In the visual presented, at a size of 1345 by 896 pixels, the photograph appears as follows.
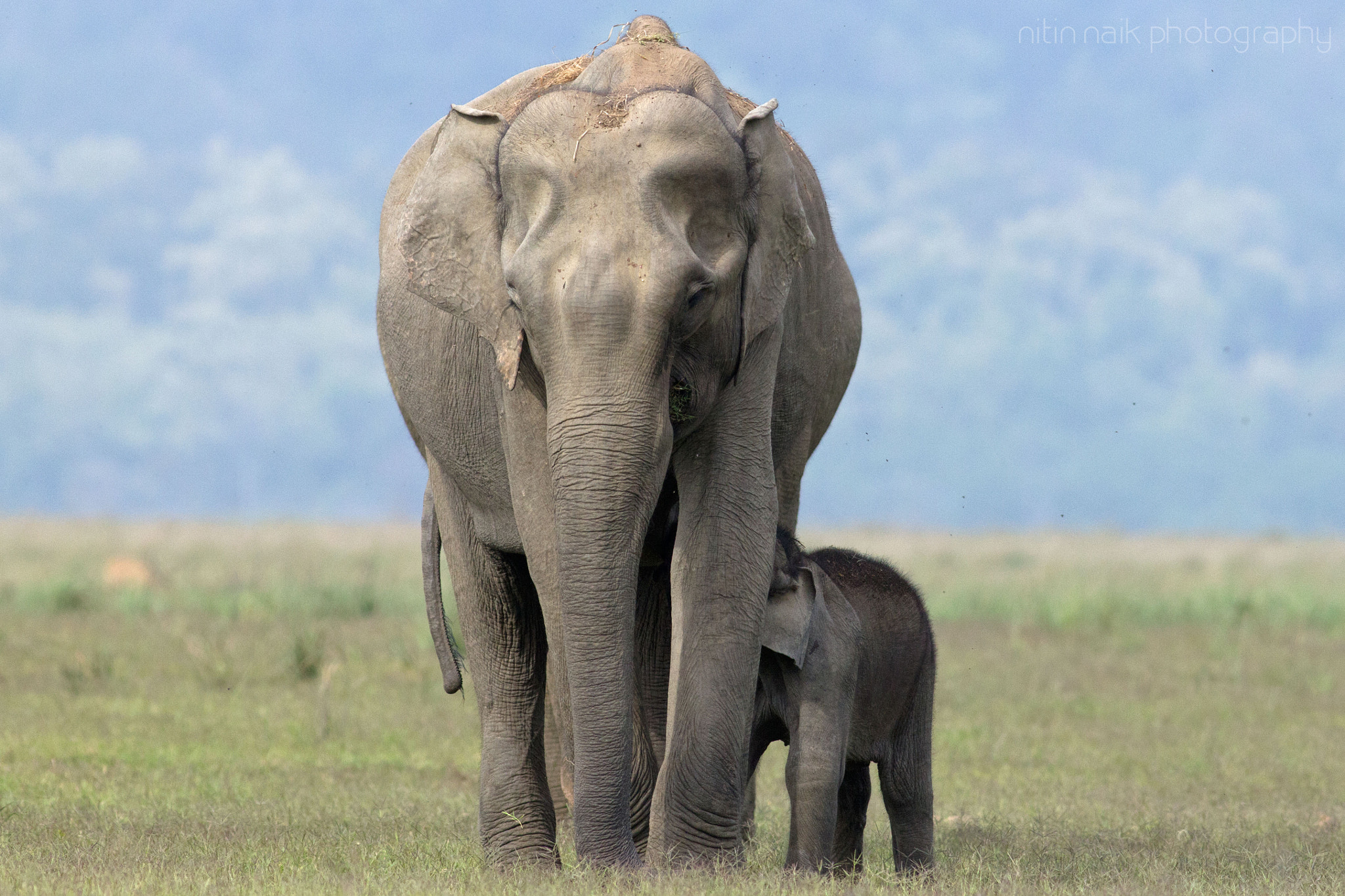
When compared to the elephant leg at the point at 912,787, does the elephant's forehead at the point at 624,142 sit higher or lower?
A: higher

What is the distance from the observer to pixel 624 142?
5852 mm

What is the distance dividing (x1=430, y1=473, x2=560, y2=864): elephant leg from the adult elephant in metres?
0.04

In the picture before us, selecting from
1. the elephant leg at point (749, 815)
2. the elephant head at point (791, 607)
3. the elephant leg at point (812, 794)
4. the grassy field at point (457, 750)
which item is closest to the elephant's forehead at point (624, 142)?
the elephant head at point (791, 607)

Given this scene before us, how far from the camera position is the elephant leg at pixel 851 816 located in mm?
7562

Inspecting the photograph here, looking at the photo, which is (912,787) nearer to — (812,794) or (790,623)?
(812,794)

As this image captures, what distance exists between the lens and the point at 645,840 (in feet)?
22.5

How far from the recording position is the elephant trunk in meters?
5.75

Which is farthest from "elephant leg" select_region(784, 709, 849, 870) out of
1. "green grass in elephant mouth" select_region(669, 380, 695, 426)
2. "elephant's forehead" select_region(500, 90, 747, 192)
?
"elephant's forehead" select_region(500, 90, 747, 192)

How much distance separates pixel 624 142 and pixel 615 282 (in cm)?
49

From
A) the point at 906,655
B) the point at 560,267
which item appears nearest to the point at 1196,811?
the point at 906,655

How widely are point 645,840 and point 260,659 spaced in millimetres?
9670

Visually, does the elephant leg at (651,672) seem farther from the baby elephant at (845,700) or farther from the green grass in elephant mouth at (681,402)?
the green grass in elephant mouth at (681,402)

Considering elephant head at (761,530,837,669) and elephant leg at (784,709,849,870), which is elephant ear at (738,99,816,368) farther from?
elephant leg at (784,709,849,870)

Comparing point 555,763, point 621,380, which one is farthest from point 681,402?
point 555,763
